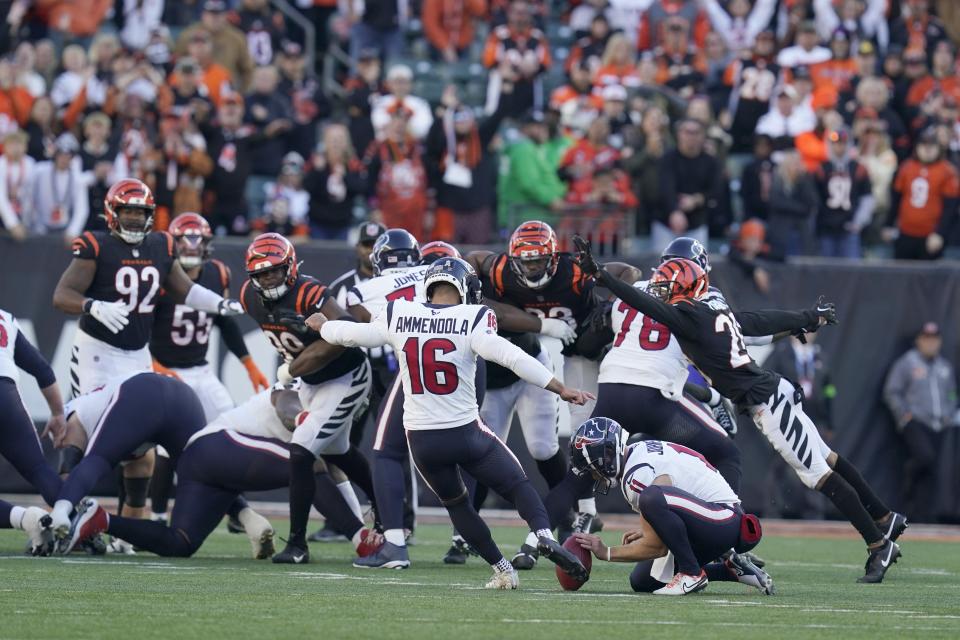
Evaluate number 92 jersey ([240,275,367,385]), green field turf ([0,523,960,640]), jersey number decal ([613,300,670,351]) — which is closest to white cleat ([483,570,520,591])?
green field turf ([0,523,960,640])

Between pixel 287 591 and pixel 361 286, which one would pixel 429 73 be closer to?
pixel 361 286

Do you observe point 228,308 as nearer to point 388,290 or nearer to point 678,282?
point 388,290

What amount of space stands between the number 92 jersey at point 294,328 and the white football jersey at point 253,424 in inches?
15.0

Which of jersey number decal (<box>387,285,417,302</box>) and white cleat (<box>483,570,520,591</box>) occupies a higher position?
jersey number decal (<box>387,285,417,302</box>)

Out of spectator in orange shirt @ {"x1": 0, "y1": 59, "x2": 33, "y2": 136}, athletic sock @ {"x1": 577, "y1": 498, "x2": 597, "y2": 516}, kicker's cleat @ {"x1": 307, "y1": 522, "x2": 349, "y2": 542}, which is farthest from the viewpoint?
spectator in orange shirt @ {"x1": 0, "y1": 59, "x2": 33, "y2": 136}

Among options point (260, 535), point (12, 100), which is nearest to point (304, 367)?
point (260, 535)

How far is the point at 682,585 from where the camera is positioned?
7.93 meters

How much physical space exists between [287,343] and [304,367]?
0.28m

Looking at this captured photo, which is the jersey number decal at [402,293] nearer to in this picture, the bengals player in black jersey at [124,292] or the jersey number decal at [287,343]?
the jersey number decal at [287,343]

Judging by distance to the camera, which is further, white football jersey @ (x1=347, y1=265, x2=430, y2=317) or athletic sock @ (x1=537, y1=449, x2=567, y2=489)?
athletic sock @ (x1=537, y1=449, x2=567, y2=489)

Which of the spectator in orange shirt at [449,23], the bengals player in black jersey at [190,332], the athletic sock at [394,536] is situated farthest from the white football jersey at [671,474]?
the spectator in orange shirt at [449,23]

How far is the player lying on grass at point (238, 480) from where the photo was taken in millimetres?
9672

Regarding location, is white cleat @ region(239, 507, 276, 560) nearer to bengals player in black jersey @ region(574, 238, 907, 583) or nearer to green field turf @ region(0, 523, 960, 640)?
green field turf @ region(0, 523, 960, 640)

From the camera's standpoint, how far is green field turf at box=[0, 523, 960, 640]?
6.16 metres
